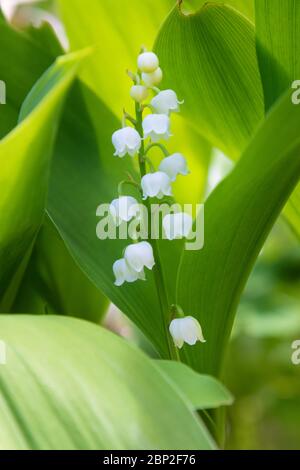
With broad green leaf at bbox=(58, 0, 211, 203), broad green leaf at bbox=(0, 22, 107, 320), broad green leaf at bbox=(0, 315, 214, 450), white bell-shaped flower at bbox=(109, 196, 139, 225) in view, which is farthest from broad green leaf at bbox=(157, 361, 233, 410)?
broad green leaf at bbox=(58, 0, 211, 203)

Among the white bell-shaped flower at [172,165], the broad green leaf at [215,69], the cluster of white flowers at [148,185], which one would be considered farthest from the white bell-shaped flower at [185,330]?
the broad green leaf at [215,69]

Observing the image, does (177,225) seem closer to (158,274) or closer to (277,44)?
(158,274)

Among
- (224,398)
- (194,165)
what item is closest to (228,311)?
(224,398)

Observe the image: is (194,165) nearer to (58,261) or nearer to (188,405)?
(58,261)

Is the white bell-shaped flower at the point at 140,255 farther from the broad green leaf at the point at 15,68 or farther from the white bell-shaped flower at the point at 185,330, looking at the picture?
the broad green leaf at the point at 15,68

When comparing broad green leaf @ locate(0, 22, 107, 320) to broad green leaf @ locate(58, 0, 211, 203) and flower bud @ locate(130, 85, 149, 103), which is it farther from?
flower bud @ locate(130, 85, 149, 103)

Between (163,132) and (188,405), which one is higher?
(163,132)
